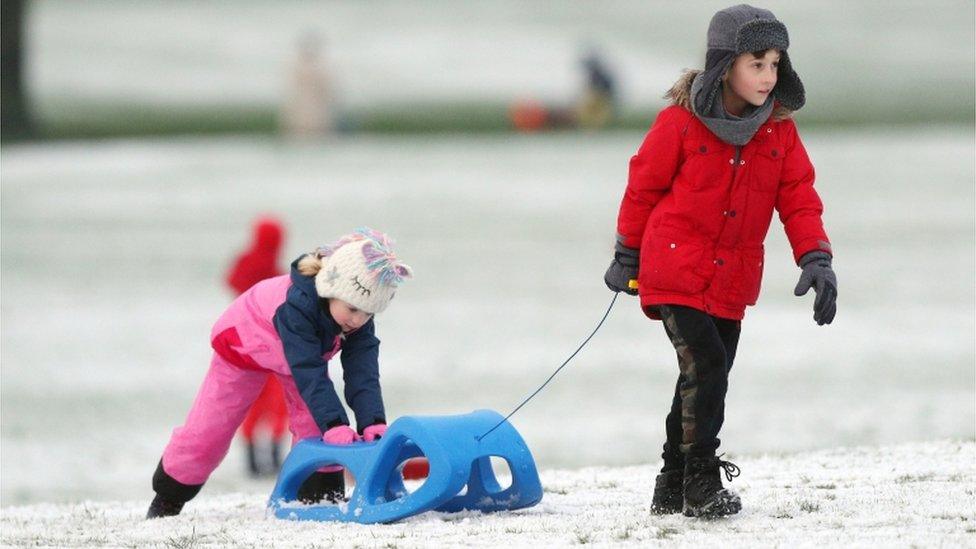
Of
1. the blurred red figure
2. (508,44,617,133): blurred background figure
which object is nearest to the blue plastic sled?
the blurred red figure

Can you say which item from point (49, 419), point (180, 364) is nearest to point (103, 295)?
point (180, 364)

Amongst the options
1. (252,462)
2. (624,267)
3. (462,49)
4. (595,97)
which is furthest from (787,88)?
(462,49)

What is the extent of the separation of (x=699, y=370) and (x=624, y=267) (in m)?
0.43

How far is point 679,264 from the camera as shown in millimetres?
5945

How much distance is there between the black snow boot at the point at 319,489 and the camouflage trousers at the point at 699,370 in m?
1.58

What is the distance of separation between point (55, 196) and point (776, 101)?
58.9ft

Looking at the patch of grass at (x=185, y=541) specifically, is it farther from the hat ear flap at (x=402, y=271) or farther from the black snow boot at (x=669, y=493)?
the black snow boot at (x=669, y=493)

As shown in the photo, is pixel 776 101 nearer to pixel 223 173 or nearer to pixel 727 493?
pixel 727 493

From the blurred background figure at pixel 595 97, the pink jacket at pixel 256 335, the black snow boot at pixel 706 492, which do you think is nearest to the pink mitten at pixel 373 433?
the pink jacket at pixel 256 335

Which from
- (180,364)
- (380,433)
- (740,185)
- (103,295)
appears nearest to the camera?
(740,185)

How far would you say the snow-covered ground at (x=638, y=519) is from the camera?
565 cm

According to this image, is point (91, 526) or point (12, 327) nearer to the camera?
point (91, 526)

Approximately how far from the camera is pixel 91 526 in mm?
6973

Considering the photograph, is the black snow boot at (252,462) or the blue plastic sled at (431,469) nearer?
the blue plastic sled at (431,469)
